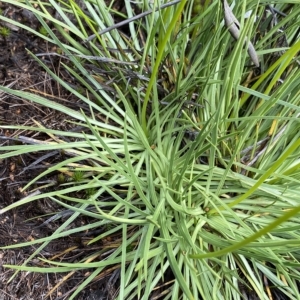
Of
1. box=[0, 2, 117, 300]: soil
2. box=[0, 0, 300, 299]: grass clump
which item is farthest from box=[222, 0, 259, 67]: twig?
box=[0, 2, 117, 300]: soil

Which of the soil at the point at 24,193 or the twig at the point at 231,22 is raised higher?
the twig at the point at 231,22

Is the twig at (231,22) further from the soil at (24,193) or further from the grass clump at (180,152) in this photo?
the soil at (24,193)

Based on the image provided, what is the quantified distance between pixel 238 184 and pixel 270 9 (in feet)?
1.28

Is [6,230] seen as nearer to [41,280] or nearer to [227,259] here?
[41,280]

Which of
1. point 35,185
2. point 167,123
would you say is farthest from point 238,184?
point 35,185

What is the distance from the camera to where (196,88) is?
93cm

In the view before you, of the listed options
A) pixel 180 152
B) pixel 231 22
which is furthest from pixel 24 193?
pixel 231 22

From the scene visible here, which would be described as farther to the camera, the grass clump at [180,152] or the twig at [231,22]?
the grass clump at [180,152]

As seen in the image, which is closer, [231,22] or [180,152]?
[231,22]

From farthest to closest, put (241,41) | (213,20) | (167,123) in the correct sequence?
1. (167,123)
2. (213,20)
3. (241,41)

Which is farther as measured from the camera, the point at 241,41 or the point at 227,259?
the point at 227,259

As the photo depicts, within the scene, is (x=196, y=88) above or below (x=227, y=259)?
above

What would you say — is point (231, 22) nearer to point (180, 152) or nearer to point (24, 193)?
point (180, 152)

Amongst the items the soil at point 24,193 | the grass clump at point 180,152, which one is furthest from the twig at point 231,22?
the soil at point 24,193
